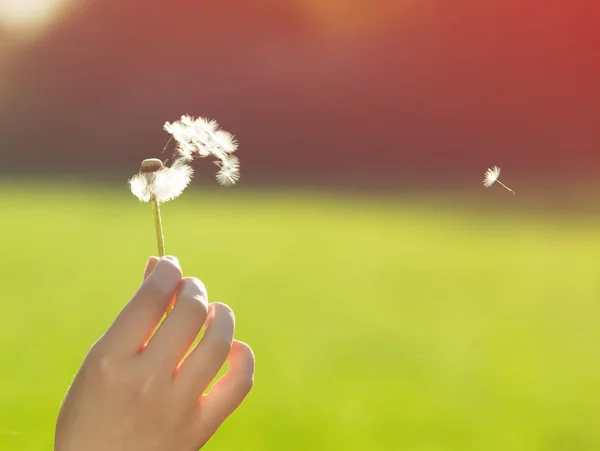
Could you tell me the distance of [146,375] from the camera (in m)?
0.98

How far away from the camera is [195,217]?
850 centimetres

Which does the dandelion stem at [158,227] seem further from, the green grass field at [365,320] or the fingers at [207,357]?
the green grass field at [365,320]

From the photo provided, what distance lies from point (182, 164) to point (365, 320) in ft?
12.8

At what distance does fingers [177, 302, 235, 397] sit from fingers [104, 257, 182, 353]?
0.07 m

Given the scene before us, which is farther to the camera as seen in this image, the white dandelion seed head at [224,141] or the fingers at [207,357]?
the white dandelion seed head at [224,141]

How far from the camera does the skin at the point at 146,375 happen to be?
984 mm

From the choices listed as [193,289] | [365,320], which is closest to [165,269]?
[193,289]

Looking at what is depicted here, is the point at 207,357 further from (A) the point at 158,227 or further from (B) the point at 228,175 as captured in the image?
(B) the point at 228,175

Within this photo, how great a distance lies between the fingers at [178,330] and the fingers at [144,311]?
1 cm

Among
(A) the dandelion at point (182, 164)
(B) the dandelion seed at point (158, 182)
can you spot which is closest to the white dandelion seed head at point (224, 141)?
(A) the dandelion at point (182, 164)

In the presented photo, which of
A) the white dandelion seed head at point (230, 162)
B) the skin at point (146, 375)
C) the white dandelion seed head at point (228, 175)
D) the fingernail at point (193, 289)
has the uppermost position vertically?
the white dandelion seed head at point (230, 162)

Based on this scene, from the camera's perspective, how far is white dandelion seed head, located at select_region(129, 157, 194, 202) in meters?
1.03

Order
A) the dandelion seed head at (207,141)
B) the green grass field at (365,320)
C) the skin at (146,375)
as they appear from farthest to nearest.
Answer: the green grass field at (365,320), the dandelion seed head at (207,141), the skin at (146,375)

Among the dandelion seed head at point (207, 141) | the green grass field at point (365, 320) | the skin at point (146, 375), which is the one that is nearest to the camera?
the skin at point (146, 375)
